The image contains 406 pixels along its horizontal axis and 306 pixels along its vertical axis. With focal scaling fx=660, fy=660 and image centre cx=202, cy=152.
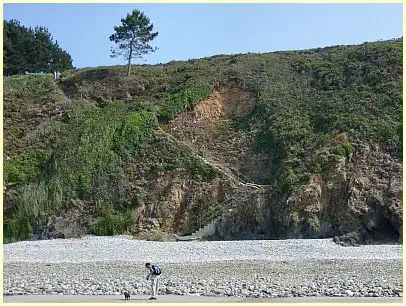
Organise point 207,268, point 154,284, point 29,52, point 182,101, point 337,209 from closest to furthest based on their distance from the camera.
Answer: point 154,284 < point 207,268 < point 337,209 < point 182,101 < point 29,52

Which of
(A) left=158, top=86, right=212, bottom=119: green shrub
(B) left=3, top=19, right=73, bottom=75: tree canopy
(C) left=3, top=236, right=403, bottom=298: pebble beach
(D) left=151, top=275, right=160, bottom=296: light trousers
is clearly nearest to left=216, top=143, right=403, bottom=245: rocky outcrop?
(C) left=3, top=236, right=403, bottom=298: pebble beach

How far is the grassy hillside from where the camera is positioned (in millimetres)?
32812

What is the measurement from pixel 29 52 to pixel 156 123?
2672 centimetres

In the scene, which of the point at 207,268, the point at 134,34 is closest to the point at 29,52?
the point at 134,34

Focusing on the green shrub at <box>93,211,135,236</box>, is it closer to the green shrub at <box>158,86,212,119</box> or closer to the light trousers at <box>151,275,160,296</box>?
the green shrub at <box>158,86,212,119</box>

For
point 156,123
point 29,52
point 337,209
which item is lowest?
point 337,209

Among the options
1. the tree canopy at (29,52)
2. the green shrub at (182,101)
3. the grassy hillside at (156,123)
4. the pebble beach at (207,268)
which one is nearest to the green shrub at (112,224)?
the grassy hillside at (156,123)

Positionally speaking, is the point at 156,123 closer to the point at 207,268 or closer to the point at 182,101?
the point at 182,101

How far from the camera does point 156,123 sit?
38.4 meters

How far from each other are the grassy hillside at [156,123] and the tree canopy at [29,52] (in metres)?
11.2

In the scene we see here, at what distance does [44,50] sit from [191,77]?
22177 mm

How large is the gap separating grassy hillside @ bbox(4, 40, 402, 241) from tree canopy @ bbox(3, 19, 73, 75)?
11.2 meters

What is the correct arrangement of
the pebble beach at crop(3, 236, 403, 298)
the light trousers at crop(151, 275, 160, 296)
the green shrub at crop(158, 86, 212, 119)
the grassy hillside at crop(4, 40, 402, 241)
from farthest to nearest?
the green shrub at crop(158, 86, 212, 119)
the grassy hillside at crop(4, 40, 402, 241)
the pebble beach at crop(3, 236, 403, 298)
the light trousers at crop(151, 275, 160, 296)

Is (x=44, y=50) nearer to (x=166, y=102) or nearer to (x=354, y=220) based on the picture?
(x=166, y=102)
